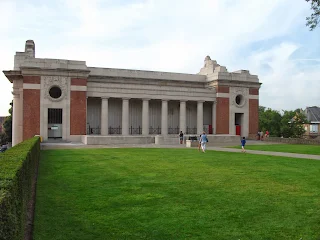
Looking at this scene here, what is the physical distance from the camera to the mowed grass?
25.1 feet

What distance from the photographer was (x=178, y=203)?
9.73 m

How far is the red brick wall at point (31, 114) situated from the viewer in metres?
36.9

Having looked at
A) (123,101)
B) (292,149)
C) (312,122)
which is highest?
(123,101)

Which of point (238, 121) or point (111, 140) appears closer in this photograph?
point (111, 140)

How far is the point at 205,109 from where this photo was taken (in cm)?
4788

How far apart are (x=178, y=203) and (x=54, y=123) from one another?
31.9m

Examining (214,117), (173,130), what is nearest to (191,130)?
(173,130)

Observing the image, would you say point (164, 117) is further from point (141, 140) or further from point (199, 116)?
point (141, 140)

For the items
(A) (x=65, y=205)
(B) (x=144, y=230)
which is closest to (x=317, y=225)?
(B) (x=144, y=230)

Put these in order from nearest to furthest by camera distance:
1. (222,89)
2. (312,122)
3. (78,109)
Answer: (78,109) → (222,89) → (312,122)

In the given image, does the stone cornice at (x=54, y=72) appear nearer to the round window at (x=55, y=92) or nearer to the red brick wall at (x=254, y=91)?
the round window at (x=55, y=92)

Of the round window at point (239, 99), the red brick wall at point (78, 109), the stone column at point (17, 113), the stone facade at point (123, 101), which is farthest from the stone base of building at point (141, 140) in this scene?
the round window at point (239, 99)

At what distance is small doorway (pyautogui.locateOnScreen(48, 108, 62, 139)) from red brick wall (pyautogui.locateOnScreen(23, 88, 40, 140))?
1713 millimetres

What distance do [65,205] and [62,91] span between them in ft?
97.8
